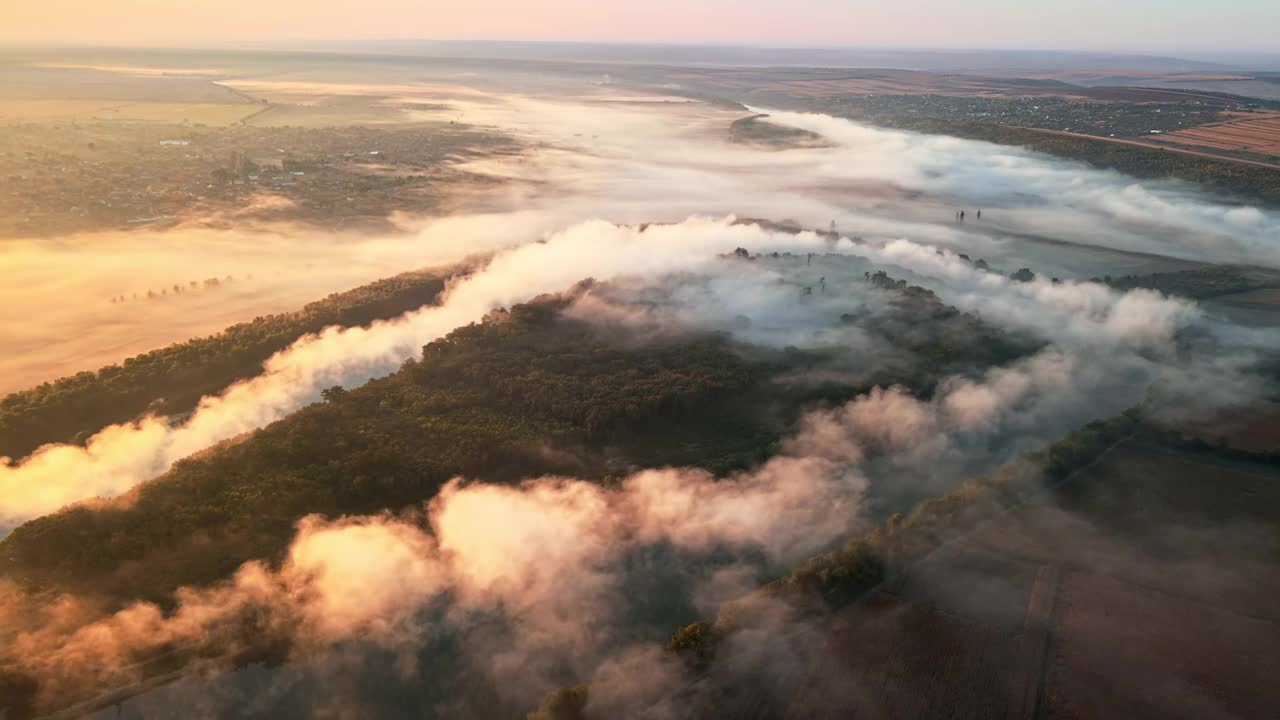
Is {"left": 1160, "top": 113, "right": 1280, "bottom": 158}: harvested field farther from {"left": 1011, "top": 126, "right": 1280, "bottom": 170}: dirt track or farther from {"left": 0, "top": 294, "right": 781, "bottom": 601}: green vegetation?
{"left": 0, "top": 294, "right": 781, "bottom": 601}: green vegetation

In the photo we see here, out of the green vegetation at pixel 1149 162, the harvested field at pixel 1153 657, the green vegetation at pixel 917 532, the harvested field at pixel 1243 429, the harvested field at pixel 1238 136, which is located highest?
the harvested field at pixel 1238 136

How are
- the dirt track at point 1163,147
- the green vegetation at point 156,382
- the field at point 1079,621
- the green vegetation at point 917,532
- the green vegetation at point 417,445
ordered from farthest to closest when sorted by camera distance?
1. the dirt track at point 1163,147
2. the green vegetation at point 156,382
3. the green vegetation at point 417,445
4. the green vegetation at point 917,532
5. the field at point 1079,621

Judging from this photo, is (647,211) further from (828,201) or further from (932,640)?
(932,640)

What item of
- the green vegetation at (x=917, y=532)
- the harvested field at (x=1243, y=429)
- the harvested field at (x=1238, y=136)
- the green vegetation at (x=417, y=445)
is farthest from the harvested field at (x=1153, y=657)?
the harvested field at (x=1238, y=136)

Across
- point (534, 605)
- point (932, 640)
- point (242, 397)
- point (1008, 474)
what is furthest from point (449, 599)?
point (1008, 474)

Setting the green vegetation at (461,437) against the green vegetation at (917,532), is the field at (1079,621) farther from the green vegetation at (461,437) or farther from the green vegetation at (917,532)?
the green vegetation at (461,437)

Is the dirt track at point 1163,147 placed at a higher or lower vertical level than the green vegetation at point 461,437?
higher

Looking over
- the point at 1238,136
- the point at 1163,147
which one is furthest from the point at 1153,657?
the point at 1238,136
